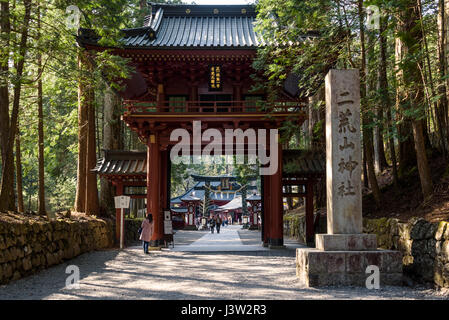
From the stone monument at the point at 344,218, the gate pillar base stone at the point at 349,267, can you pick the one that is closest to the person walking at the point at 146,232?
the stone monument at the point at 344,218

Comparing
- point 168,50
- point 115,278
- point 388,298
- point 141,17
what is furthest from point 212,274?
point 141,17

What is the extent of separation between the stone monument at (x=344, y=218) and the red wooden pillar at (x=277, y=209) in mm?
5921

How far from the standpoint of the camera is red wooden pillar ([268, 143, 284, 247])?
13.6 m

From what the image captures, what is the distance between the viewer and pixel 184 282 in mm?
7570

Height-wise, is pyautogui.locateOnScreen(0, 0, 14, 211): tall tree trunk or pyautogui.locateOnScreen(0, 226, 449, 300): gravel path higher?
pyautogui.locateOnScreen(0, 0, 14, 211): tall tree trunk

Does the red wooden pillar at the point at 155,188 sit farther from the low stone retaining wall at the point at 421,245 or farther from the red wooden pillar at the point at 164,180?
the low stone retaining wall at the point at 421,245

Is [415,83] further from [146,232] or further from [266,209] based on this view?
[146,232]

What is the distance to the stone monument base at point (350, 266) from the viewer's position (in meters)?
6.82

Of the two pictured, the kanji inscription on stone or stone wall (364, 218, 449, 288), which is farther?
the kanji inscription on stone

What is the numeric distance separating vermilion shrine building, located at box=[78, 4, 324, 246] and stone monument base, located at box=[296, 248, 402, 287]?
6257mm

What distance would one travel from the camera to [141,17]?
22422mm

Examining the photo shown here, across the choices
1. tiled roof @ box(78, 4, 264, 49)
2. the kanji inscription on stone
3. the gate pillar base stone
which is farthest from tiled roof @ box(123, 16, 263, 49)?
the gate pillar base stone

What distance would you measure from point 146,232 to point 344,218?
731 centimetres

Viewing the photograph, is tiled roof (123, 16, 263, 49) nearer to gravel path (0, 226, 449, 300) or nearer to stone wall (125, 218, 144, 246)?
gravel path (0, 226, 449, 300)
